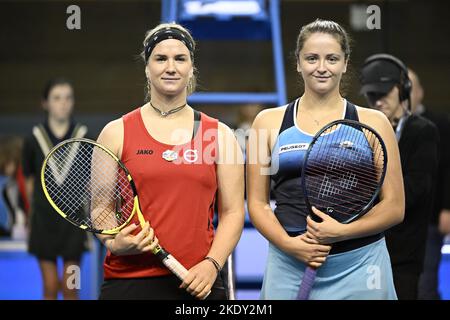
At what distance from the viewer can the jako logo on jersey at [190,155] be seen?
2.28 metres

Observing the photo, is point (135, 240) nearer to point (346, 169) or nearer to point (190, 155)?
point (190, 155)

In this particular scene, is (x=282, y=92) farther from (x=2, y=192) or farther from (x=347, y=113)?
(x=2, y=192)

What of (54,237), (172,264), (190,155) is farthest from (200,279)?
(54,237)

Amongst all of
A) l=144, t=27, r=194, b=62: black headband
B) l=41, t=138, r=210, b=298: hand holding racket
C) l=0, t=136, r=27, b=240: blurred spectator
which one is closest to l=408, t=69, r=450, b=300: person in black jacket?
l=144, t=27, r=194, b=62: black headband

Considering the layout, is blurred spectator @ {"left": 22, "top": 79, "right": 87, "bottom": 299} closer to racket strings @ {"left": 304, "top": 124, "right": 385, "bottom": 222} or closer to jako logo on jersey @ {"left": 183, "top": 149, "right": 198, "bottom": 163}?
jako logo on jersey @ {"left": 183, "top": 149, "right": 198, "bottom": 163}

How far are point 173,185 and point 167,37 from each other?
16.4 inches

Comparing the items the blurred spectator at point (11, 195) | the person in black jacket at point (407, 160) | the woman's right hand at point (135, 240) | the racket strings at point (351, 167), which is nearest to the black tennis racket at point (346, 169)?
the racket strings at point (351, 167)

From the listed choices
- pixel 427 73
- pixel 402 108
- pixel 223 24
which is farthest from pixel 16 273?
pixel 427 73

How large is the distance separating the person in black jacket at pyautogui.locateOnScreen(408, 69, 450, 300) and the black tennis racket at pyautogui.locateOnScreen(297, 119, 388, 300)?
1.41 m

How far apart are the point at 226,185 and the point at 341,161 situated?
0.32 metres

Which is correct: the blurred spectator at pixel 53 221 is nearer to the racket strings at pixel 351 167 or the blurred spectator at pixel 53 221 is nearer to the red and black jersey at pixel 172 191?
the red and black jersey at pixel 172 191

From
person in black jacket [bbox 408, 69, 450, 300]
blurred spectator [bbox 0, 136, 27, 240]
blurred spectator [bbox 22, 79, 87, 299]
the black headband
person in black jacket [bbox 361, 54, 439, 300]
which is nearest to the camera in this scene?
the black headband

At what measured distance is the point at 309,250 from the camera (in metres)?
2.23

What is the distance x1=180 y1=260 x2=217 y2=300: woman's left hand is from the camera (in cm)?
227
